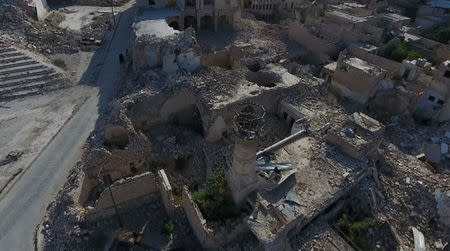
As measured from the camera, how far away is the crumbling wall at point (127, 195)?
1783cm

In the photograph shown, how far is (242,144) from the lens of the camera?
15.2m

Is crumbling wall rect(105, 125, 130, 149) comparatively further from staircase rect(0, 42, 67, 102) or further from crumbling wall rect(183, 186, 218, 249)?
staircase rect(0, 42, 67, 102)

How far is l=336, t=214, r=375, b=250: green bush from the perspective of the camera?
52.8ft

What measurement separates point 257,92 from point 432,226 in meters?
12.3

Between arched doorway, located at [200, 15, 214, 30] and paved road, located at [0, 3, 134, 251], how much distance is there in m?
11.1

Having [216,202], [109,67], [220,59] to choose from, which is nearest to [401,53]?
[220,59]

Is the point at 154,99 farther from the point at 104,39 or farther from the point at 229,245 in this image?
the point at 104,39

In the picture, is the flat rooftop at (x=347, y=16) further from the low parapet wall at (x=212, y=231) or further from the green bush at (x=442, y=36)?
the low parapet wall at (x=212, y=231)

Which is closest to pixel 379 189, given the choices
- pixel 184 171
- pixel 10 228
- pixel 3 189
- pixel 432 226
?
pixel 432 226

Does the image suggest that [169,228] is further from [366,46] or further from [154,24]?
[366,46]

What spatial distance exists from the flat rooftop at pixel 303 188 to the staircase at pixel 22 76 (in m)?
19.4

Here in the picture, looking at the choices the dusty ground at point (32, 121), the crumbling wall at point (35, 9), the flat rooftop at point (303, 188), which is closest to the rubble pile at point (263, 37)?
the flat rooftop at point (303, 188)

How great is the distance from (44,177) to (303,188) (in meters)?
14.4

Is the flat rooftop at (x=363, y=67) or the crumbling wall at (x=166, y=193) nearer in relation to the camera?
A: the crumbling wall at (x=166, y=193)
